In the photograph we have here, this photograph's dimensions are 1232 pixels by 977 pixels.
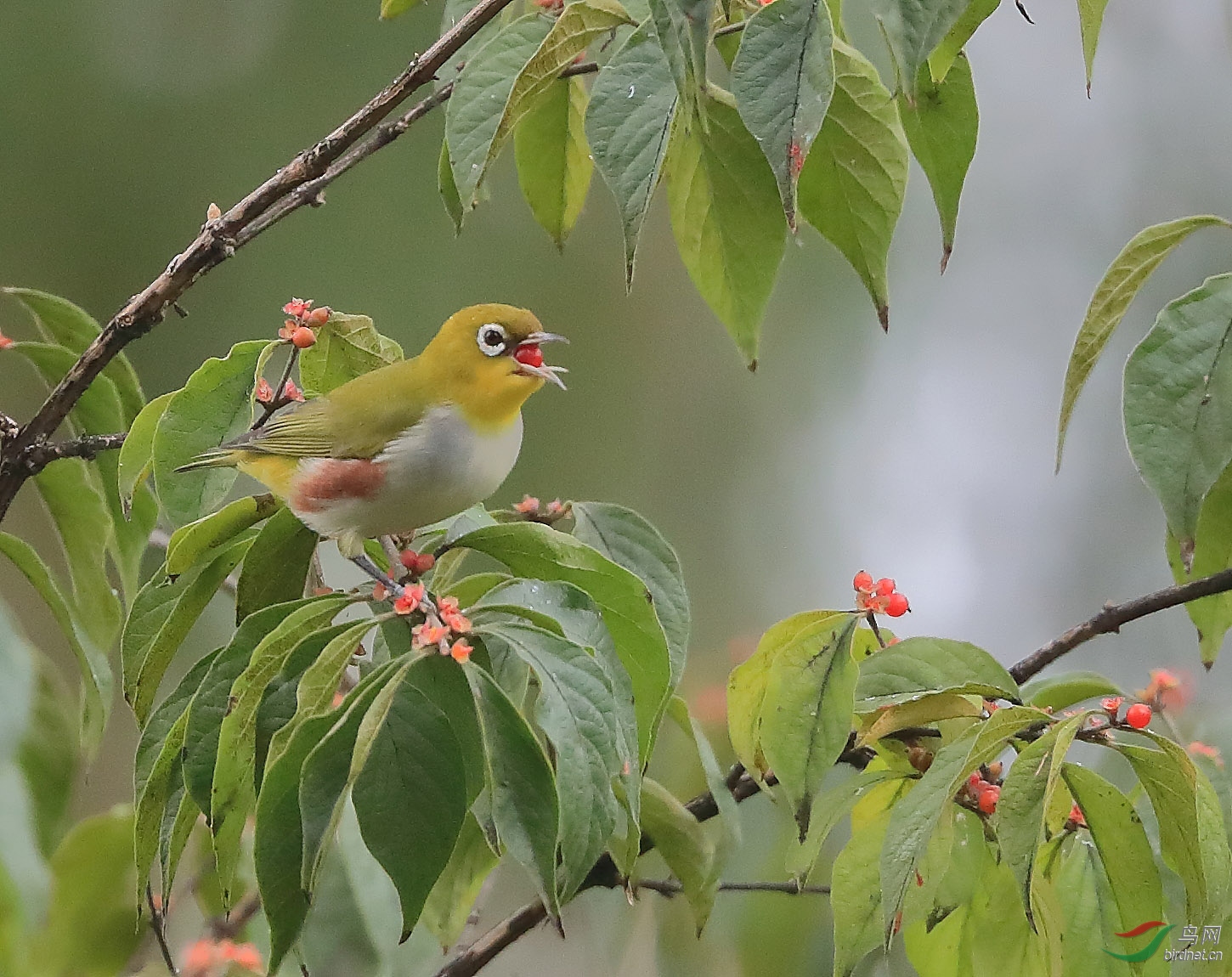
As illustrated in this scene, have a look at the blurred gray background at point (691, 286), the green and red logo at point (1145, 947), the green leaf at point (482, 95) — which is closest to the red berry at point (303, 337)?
the green leaf at point (482, 95)

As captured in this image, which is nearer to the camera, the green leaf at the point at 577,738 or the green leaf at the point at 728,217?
the green leaf at the point at 577,738

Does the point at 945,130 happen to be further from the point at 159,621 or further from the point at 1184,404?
the point at 159,621

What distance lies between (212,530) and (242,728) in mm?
121

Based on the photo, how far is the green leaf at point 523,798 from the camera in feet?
1.30

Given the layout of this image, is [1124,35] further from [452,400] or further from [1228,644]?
[452,400]

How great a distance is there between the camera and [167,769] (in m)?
0.52

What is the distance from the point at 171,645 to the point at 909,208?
77.8 inches

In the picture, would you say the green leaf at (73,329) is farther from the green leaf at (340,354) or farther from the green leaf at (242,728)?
the green leaf at (242,728)

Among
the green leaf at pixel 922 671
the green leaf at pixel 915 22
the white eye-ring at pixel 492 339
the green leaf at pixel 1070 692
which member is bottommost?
the green leaf at pixel 1070 692

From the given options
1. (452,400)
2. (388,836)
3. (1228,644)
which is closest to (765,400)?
(1228,644)

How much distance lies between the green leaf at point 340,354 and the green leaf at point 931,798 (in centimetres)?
36

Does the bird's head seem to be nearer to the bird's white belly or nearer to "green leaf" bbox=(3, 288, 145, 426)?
the bird's white belly

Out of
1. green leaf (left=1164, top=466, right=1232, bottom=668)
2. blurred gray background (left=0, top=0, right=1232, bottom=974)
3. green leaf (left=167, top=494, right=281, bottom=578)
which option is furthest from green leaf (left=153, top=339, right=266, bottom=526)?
blurred gray background (left=0, top=0, right=1232, bottom=974)

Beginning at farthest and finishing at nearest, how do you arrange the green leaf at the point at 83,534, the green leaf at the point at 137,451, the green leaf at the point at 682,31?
the green leaf at the point at 83,534 < the green leaf at the point at 137,451 < the green leaf at the point at 682,31
